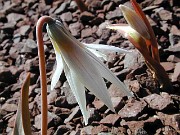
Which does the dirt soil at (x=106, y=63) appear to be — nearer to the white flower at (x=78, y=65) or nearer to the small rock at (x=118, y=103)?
the small rock at (x=118, y=103)

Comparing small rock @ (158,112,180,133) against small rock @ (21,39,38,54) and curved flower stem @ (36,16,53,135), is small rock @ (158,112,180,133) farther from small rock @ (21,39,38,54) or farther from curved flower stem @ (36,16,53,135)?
small rock @ (21,39,38,54)

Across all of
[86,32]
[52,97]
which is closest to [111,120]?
[52,97]

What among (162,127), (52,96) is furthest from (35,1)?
(162,127)

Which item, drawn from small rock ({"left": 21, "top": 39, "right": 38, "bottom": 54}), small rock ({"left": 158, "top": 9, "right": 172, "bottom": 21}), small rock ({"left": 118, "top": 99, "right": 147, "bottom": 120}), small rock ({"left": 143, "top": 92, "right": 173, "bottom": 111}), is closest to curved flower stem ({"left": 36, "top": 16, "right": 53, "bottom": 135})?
small rock ({"left": 118, "top": 99, "right": 147, "bottom": 120})

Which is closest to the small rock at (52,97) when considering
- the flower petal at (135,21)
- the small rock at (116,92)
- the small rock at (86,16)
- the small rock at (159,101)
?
the small rock at (116,92)

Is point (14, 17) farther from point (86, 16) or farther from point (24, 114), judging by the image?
point (24, 114)

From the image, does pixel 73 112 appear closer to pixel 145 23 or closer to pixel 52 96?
pixel 52 96
